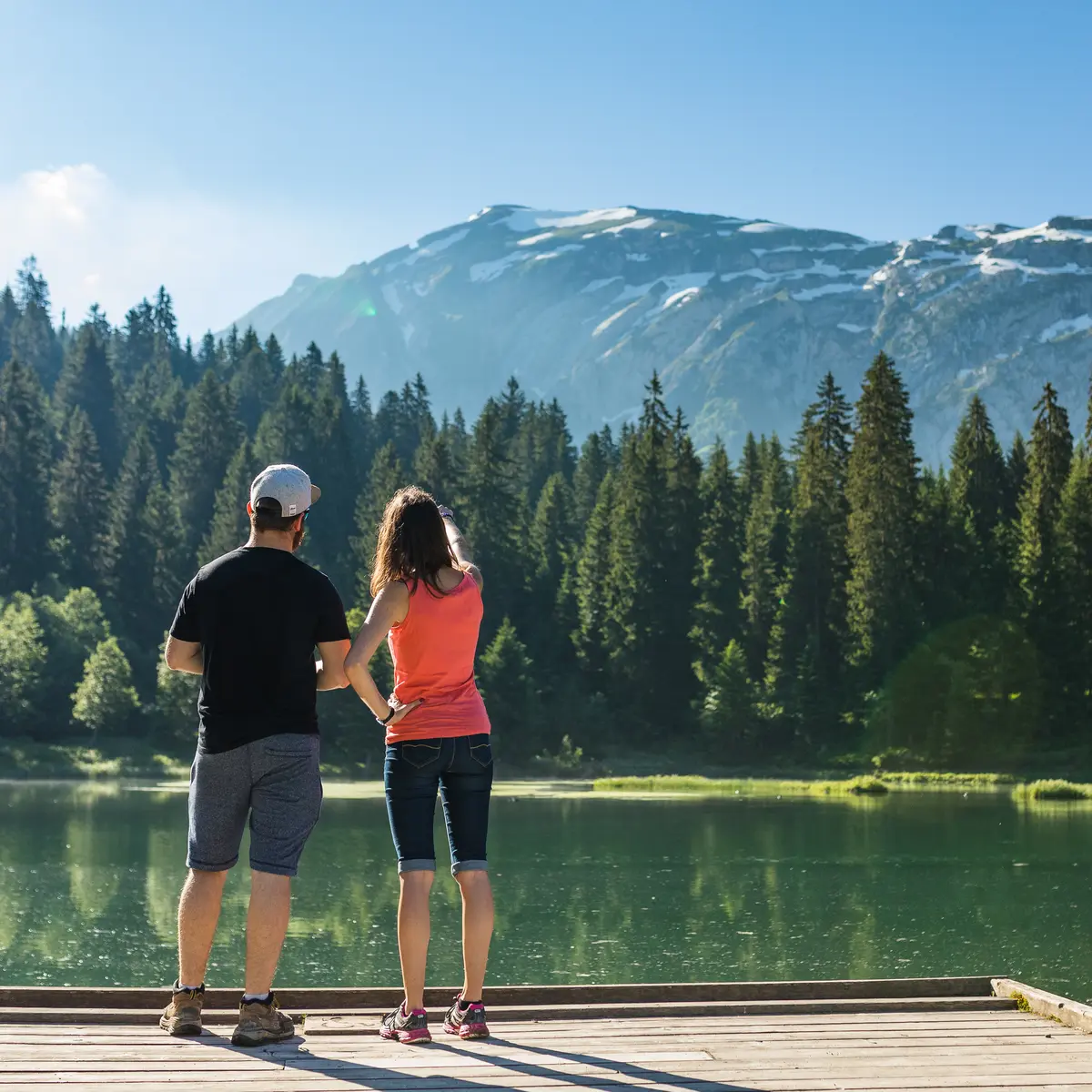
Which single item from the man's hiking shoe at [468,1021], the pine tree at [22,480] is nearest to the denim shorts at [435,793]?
the man's hiking shoe at [468,1021]

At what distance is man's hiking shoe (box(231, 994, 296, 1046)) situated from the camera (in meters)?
6.86

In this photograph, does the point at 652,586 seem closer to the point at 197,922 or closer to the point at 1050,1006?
the point at 1050,1006

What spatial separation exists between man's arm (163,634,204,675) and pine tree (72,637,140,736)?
83.5 m

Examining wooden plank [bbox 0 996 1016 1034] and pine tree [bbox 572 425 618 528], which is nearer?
wooden plank [bbox 0 996 1016 1034]

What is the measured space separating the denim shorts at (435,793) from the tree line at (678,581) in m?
65.3

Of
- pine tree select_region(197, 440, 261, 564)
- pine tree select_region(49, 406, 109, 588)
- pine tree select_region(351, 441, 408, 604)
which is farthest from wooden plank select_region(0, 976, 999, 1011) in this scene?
pine tree select_region(49, 406, 109, 588)

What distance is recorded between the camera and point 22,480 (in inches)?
4771

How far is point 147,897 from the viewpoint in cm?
2670

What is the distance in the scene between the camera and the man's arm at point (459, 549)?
7.89 metres

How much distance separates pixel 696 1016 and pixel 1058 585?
7181 centimetres

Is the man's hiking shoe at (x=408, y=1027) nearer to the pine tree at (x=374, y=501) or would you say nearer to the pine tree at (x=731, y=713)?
the pine tree at (x=731, y=713)

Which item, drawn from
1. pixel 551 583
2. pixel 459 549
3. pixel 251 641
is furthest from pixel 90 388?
pixel 251 641

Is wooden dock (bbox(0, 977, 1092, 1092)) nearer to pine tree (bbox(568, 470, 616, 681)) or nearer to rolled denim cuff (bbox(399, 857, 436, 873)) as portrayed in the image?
rolled denim cuff (bbox(399, 857, 436, 873))

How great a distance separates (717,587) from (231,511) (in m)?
40.0
